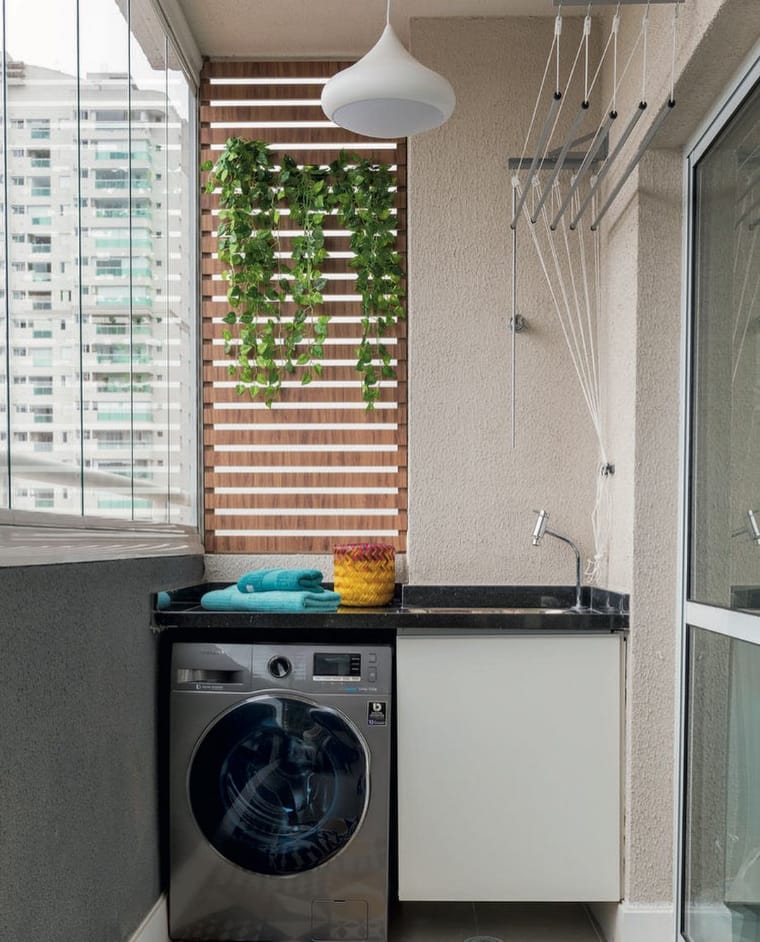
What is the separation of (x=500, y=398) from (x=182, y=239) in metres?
1.18

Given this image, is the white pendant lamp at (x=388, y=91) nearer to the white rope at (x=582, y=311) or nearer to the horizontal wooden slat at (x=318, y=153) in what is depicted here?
the white rope at (x=582, y=311)

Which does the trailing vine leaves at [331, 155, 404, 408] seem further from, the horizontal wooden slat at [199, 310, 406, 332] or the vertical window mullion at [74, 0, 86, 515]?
the vertical window mullion at [74, 0, 86, 515]

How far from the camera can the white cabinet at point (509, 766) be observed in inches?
109

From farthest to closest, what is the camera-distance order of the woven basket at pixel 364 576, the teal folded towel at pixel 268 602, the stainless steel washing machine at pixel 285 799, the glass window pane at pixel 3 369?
the woven basket at pixel 364 576 → the teal folded towel at pixel 268 602 → the stainless steel washing machine at pixel 285 799 → the glass window pane at pixel 3 369

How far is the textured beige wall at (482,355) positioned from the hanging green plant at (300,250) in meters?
0.16

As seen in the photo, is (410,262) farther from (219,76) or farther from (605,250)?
(219,76)

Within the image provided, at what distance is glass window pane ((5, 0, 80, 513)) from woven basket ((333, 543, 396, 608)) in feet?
3.85

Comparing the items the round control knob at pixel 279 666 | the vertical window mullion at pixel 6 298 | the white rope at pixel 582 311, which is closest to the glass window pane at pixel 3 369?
the vertical window mullion at pixel 6 298

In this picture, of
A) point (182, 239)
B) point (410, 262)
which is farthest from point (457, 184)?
point (182, 239)

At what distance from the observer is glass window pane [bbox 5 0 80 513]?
1.78 meters

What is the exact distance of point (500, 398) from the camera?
3.25 m

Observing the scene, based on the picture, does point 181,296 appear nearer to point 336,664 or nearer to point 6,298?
point 336,664

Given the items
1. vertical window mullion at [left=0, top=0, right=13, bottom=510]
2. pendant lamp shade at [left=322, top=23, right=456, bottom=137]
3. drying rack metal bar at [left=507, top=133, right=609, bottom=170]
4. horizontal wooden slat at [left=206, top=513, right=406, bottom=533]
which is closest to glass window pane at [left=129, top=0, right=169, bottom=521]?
horizontal wooden slat at [left=206, top=513, right=406, bottom=533]

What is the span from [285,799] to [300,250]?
5.90ft
